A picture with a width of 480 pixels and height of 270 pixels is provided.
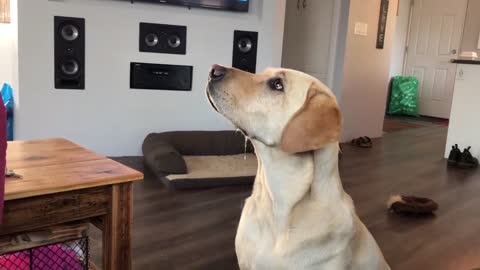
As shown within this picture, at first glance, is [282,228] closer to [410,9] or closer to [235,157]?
[235,157]

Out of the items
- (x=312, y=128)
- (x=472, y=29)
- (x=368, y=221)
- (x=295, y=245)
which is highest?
(x=472, y=29)

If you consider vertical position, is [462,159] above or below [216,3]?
below

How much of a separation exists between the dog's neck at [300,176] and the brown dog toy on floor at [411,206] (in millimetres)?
2002

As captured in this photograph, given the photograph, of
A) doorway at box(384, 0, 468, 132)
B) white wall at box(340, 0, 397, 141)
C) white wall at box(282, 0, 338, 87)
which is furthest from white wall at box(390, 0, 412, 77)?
white wall at box(282, 0, 338, 87)

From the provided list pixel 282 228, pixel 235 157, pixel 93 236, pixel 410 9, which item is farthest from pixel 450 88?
pixel 282 228

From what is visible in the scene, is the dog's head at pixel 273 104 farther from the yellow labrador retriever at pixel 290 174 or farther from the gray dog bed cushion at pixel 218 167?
the gray dog bed cushion at pixel 218 167

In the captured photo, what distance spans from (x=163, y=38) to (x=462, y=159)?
305cm

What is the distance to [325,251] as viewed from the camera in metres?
1.27

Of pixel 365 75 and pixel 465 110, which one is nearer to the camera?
pixel 465 110

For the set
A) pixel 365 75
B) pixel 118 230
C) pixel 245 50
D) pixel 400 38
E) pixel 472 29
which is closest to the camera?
pixel 118 230

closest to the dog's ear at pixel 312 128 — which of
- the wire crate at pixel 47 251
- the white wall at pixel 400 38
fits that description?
the wire crate at pixel 47 251

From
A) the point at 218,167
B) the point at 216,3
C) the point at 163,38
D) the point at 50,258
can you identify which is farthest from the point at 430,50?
the point at 50,258

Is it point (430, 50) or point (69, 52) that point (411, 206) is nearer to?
point (69, 52)

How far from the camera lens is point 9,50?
396 centimetres
